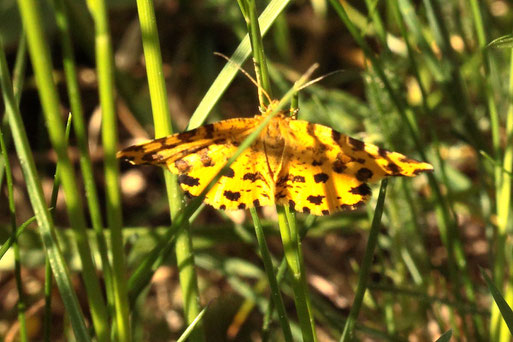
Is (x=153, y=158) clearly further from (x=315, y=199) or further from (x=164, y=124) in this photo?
(x=315, y=199)

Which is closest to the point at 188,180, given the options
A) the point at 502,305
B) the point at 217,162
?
the point at 217,162

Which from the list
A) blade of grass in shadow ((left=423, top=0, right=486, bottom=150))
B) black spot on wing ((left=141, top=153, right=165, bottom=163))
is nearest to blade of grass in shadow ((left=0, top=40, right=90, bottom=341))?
black spot on wing ((left=141, top=153, right=165, bottom=163))

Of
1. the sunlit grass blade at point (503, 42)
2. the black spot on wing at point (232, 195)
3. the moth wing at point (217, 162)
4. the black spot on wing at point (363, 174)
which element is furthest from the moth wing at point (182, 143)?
the sunlit grass blade at point (503, 42)

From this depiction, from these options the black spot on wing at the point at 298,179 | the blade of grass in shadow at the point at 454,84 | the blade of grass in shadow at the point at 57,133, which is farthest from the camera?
A: the blade of grass in shadow at the point at 454,84

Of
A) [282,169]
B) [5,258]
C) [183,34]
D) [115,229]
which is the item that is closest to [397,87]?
[282,169]

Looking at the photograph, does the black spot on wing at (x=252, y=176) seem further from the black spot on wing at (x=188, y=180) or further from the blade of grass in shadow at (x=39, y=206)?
the blade of grass in shadow at (x=39, y=206)

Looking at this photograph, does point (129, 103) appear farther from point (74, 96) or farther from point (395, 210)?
point (74, 96)
